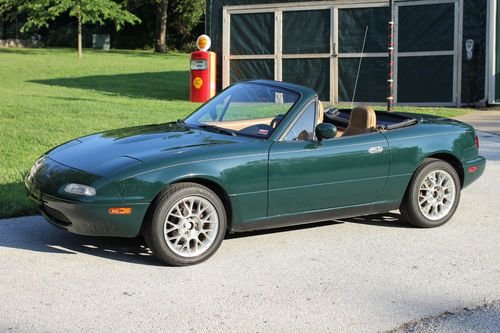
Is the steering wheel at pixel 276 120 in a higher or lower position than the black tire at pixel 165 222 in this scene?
higher

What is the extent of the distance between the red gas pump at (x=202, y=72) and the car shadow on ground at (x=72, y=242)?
13344mm

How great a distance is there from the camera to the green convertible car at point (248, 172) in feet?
16.9

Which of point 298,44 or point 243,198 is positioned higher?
point 298,44

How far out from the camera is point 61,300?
4.52 meters

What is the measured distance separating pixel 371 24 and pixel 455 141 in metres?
12.7

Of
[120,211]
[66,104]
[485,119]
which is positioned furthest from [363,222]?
[66,104]

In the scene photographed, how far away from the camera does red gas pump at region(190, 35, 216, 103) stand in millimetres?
19516

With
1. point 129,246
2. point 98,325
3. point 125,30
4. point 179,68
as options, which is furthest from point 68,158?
point 125,30

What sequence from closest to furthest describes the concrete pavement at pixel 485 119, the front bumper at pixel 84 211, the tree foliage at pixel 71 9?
the front bumper at pixel 84 211 < the concrete pavement at pixel 485 119 < the tree foliage at pixel 71 9

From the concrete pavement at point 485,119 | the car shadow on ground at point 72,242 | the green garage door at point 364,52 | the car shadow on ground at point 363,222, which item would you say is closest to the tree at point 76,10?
the green garage door at point 364,52

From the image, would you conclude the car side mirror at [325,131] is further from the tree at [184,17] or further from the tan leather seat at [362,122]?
the tree at [184,17]

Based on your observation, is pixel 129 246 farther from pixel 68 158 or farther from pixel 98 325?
pixel 98 325

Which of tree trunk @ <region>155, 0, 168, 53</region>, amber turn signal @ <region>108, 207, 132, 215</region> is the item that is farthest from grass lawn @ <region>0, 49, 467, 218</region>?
tree trunk @ <region>155, 0, 168, 53</region>

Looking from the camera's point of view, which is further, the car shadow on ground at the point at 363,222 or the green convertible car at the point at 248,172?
the car shadow on ground at the point at 363,222
